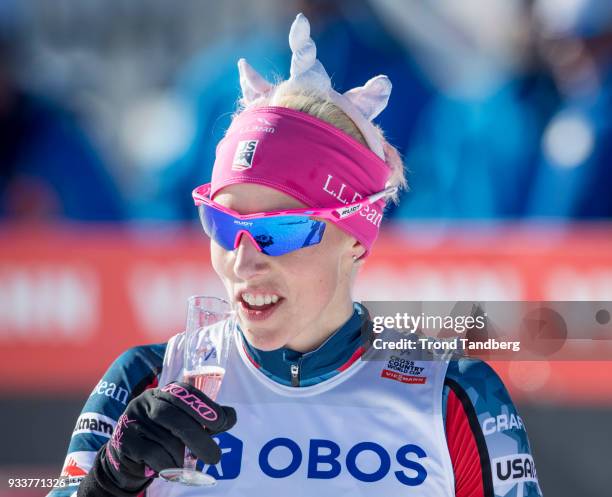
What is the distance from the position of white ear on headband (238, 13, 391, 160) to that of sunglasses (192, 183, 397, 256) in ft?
0.80

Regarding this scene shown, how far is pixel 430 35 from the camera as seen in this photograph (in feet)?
14.1

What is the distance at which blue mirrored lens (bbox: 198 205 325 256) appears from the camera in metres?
1.90

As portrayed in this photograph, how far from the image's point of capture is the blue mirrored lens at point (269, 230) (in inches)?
74.9

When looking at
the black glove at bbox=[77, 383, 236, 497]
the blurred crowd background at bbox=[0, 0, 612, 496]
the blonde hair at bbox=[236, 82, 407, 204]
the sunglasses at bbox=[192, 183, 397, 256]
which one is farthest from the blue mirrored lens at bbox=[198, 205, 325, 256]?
the blurred crowd background at bbox=[0, 0, 612, 496]

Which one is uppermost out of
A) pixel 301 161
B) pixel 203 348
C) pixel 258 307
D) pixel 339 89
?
pixel 339 89

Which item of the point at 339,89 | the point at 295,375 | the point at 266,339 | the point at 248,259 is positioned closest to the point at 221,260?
the point at 248,259

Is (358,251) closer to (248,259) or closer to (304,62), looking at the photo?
(248,259)

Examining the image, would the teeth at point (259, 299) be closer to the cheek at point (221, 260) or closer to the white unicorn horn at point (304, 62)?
the cheek at point (221, 260)

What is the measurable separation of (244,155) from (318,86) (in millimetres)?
260

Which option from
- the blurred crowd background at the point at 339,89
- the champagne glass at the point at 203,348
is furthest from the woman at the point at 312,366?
the blurred crowd background at the point at 339,89

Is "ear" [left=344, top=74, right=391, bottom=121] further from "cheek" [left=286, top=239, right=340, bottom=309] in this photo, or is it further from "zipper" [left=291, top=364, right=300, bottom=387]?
"zipper" [left=291, top=364, right=300, bottom=387]

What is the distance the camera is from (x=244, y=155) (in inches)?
77.9

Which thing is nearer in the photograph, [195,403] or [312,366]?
[195,403]

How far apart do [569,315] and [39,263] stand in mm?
2318
